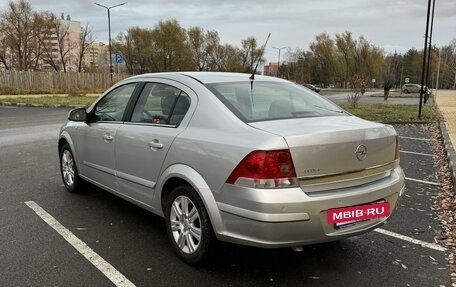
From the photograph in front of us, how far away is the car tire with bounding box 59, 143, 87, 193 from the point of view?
5719mm

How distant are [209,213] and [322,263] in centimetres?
111

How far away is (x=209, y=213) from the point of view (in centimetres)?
334

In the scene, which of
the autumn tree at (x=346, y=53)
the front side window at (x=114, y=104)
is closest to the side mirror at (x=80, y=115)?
the front side window at (x=114, y=104)

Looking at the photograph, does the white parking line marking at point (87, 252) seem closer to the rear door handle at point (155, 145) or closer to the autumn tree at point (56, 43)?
the rear door handle at point (155, 145)

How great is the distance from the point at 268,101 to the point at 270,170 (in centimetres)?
102

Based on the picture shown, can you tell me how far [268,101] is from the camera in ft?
12.8

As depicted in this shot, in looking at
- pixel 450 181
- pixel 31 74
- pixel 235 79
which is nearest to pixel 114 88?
pixel 235 79

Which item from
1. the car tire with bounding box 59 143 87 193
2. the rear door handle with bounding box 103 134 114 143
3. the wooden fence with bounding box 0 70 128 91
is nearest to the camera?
the rear door handle with bounding box 103 134 114 143

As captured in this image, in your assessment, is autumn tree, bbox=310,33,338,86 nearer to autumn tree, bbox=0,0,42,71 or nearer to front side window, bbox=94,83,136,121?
autumn tree, bbox=0,0,42,71

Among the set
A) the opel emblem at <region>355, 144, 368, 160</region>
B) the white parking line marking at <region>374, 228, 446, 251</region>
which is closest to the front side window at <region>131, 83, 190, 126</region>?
the opel emblem at <region>355, 144, 368, 160</region>

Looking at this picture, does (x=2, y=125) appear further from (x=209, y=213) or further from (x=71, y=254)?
(x=209, y=213)

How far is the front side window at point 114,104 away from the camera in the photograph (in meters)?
4.71

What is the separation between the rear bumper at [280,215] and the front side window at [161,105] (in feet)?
3.34

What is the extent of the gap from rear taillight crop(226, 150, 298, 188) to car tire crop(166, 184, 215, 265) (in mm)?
575
